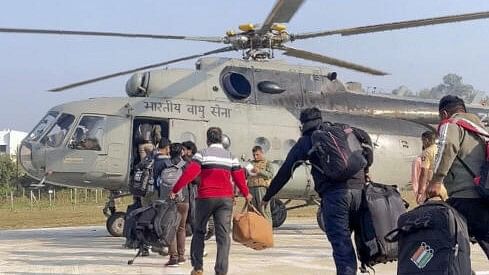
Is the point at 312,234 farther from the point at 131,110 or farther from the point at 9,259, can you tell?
the point at 9,259

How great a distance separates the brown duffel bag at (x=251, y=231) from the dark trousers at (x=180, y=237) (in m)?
1.64

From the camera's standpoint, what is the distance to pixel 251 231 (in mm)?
7762

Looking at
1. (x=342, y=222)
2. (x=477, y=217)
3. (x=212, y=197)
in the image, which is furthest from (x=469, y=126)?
(x=212, y=197)

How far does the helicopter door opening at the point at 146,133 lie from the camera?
45.7 ft

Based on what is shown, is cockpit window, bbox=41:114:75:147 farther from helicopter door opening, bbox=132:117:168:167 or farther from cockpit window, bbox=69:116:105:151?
helicopter door opening, bbox=132:117:168:167

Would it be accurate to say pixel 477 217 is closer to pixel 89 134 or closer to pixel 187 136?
pixel 187 136

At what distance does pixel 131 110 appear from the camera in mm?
13969

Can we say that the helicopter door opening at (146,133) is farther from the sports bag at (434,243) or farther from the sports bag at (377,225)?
the sports bag at (434,243)

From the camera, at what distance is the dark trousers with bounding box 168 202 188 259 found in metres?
9.38

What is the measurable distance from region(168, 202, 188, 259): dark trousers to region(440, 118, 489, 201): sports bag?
440cm

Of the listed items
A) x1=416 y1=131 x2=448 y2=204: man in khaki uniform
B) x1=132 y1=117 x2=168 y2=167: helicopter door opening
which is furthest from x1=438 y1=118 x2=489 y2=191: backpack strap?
x1=132 y1=117 x2=168 y2=167: helicopter door opening

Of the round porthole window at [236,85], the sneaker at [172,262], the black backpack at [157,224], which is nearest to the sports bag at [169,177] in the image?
the black backpack at [157,224]

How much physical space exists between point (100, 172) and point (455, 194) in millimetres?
9112

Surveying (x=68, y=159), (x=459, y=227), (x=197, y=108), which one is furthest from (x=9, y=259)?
(x=459, y=227)
